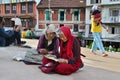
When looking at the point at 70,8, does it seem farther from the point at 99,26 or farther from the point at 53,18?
A: the point at 99,26

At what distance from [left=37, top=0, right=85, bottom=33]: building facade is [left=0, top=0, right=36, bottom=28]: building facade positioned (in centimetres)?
131

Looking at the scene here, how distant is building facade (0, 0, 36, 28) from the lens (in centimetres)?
4159

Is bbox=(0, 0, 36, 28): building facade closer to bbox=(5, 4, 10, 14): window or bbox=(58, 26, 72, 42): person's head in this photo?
bbox=(5, 4, 10, 14): window

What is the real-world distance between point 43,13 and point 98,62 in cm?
3489

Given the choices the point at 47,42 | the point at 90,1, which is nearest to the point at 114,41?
the point at 90,1

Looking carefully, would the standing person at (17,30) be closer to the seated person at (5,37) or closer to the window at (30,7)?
the seated person at (5,37)

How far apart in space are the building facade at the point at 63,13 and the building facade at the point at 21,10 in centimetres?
131

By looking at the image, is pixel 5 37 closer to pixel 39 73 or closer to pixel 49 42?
pixel 49 42

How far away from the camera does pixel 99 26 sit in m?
7.29

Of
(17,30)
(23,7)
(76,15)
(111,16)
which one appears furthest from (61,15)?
(17,30)

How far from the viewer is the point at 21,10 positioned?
43469 mm

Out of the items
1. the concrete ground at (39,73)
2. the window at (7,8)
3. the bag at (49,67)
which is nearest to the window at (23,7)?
the window at (7,8)

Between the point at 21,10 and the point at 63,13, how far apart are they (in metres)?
6.96

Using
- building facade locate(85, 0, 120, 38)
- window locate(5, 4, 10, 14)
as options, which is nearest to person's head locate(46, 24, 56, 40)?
building facade locate(85, 0, 120, 38)
